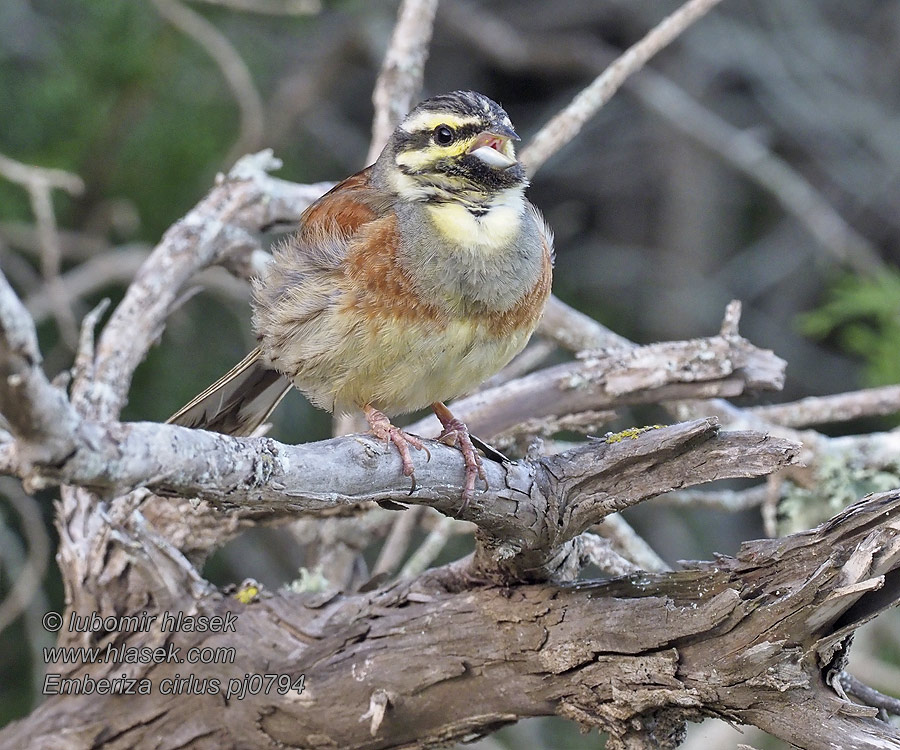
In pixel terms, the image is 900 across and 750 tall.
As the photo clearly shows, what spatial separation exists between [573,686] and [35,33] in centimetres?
415

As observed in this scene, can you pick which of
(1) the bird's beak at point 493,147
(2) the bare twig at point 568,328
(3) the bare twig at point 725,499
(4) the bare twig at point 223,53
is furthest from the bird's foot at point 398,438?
(4) the bare twig at point 223,53

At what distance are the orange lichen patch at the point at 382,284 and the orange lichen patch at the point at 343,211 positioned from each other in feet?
0.37

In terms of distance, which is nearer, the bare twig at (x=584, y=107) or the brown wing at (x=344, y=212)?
the brown wing at (x=344, y=212)

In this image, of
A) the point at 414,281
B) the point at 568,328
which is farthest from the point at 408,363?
the point at 568,328

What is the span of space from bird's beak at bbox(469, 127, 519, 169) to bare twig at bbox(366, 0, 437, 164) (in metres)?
1.22

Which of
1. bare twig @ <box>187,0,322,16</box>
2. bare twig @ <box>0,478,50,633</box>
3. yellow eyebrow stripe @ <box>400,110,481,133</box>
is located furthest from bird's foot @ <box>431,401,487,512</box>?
bare twig @ <box>187,0,322,16</box>

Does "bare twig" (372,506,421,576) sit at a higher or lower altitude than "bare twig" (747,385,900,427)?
lower

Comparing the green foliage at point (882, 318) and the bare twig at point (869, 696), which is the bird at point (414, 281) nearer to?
the bare twig at point (869, 696)

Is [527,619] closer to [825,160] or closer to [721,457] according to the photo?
[721,457]

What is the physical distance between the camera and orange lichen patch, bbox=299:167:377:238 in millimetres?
3195

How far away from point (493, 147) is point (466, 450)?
3.11 ft

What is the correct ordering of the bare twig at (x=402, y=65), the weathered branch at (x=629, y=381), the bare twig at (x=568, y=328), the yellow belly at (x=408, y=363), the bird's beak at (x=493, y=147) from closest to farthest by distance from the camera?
1. the yellow belly at (x=408, y=363)
2. the bird's beak at (x=493, y=147)
3. the weathered branch at (x=629, y=381)
4. the bare twig at (x=568, y=328)
5. the bare twig at (x=402, y=65)

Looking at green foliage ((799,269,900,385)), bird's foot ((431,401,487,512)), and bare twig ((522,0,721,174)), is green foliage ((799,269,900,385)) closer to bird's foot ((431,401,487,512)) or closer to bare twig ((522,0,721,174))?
bare twig ((522,0,721,174))

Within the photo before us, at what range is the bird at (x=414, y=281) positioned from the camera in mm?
2996
